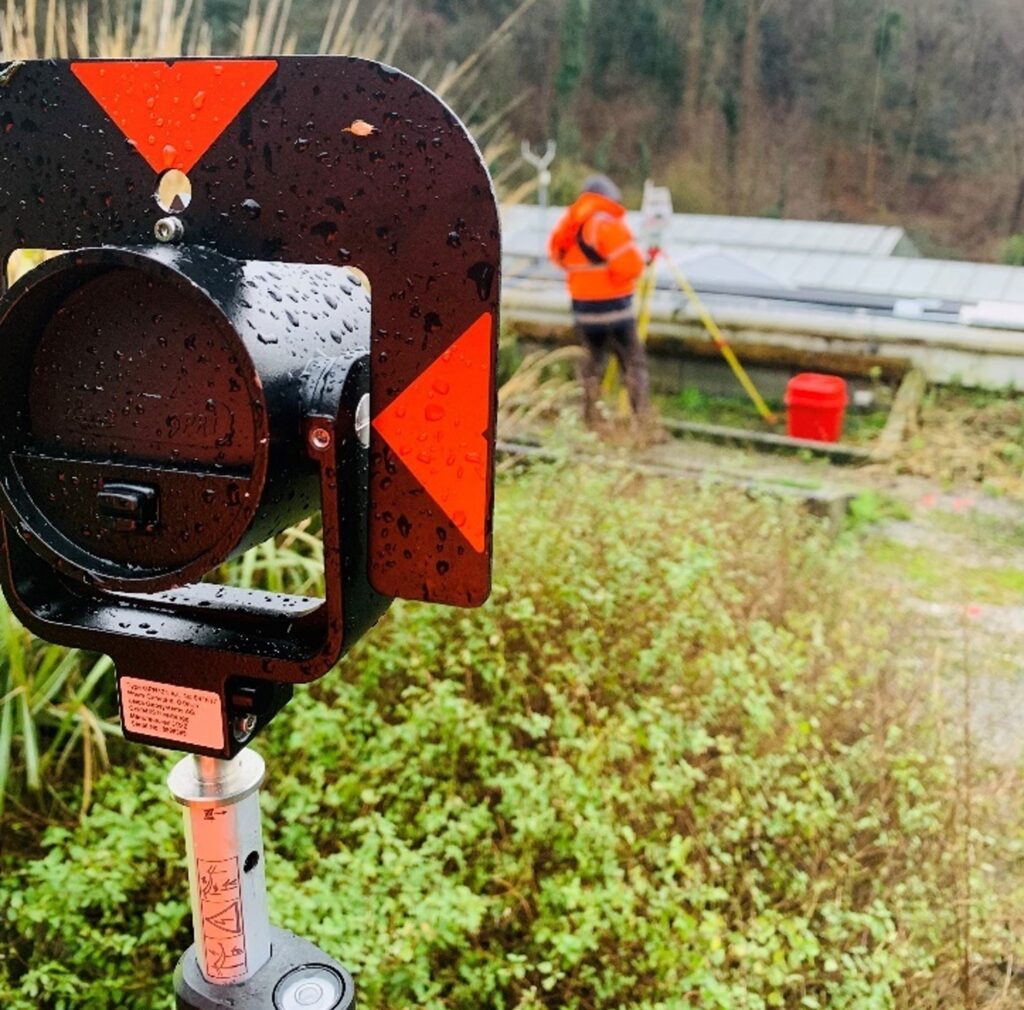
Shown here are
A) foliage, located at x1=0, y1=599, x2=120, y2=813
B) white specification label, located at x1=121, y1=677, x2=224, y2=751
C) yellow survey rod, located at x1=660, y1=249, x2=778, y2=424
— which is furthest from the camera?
yellow survey rod, located at x1=660, y1=249, x2=778, y2=424

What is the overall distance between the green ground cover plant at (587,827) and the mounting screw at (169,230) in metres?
1.54

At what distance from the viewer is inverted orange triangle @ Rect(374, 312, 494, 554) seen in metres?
1.01

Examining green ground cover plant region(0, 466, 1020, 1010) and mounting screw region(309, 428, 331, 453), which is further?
green ground cover plant region(0, 466, 1020, 1010)

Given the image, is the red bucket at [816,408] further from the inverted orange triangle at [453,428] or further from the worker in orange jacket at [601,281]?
the inverted orange triangle at [453,428]

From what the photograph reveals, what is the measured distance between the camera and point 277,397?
3.20 feet

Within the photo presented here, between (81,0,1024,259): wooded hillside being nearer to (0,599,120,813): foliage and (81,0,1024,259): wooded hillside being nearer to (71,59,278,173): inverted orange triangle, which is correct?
(0,599,120,813): foliage

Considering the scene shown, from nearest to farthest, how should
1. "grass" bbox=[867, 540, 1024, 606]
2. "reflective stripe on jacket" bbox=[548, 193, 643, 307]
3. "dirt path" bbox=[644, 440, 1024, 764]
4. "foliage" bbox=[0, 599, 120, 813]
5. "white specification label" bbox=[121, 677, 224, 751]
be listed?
1. "white specification label" bbox=[121, 677, 224, 751]
2. "foliage" bbox=[0, 599, 120, 813]
3. "dirt path" bbox=[644, 440, 1024, 764]
4. "grass" bbox=[867, 540, 1024, 606]
5. "reflective stripe on jacket" bbox=[548, 193, 643, 307]

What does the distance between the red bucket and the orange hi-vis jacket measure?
117 centimetres

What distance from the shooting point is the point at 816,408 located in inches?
247

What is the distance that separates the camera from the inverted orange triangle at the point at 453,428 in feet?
3.33

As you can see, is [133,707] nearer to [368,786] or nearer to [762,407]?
[368,786]

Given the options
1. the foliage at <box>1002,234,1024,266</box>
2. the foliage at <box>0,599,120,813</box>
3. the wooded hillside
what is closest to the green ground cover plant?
the foliage at <box>0,599,120,813</box>

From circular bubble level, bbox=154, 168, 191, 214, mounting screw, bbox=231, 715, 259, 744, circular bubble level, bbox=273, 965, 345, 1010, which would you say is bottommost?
circular bubble level, bbox=273, 965, 345, 1010

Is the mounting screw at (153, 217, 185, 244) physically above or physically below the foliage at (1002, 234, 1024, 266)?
above
